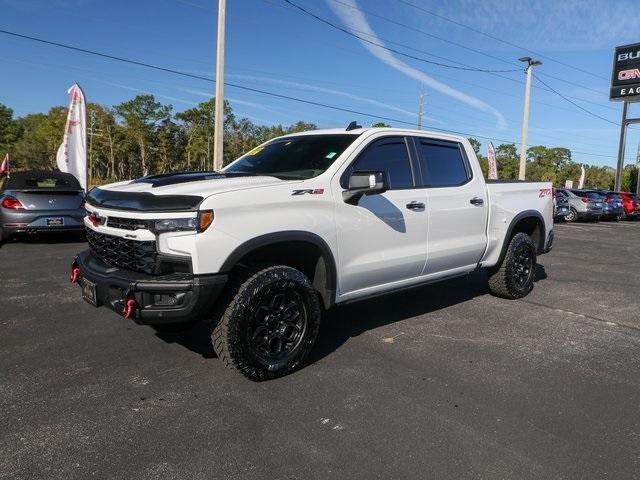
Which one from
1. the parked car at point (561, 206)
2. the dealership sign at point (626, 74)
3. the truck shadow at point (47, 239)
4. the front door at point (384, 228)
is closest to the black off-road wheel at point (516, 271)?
the front door at point (384, 228)

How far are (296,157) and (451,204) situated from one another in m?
1.67

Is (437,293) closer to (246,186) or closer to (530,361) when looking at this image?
(530,361)

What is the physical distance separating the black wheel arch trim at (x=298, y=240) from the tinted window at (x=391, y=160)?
85 centimetres

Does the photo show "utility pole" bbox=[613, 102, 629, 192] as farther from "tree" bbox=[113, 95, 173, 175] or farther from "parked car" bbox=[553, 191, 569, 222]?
"tree" bbox=[113, 95, 173, 175]

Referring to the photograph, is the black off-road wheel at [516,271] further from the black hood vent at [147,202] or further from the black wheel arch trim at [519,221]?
the black hood vent at [147,202]

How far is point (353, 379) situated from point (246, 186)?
1.62 m

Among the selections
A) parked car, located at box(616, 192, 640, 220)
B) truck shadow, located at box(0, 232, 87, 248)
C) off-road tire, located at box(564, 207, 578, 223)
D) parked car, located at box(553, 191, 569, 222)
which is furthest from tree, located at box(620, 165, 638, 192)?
truck shadow, located at box(0, 232, 87, 248)

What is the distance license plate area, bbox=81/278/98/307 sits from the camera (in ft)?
12.1

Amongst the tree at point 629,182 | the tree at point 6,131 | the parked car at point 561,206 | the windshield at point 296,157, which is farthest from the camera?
the tree at point 6,131

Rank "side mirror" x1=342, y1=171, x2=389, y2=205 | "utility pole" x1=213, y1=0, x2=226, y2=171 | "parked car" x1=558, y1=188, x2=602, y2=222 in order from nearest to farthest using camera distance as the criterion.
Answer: "side mirror" x1=342, y1=171, x2=389, y2=205 → "utility pole" x1=213, y1=0, x2=226, y2=171 → "parked car" x1=558, y1=188, x2=602, y2=222

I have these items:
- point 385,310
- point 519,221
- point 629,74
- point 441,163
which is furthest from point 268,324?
point 629,74

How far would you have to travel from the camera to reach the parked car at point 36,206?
9.24 meters

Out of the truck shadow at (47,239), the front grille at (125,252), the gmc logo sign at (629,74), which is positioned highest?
the gmc logo sign at (629,74)

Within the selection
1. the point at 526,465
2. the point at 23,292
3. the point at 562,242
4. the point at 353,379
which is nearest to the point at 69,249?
the point at 23,292
